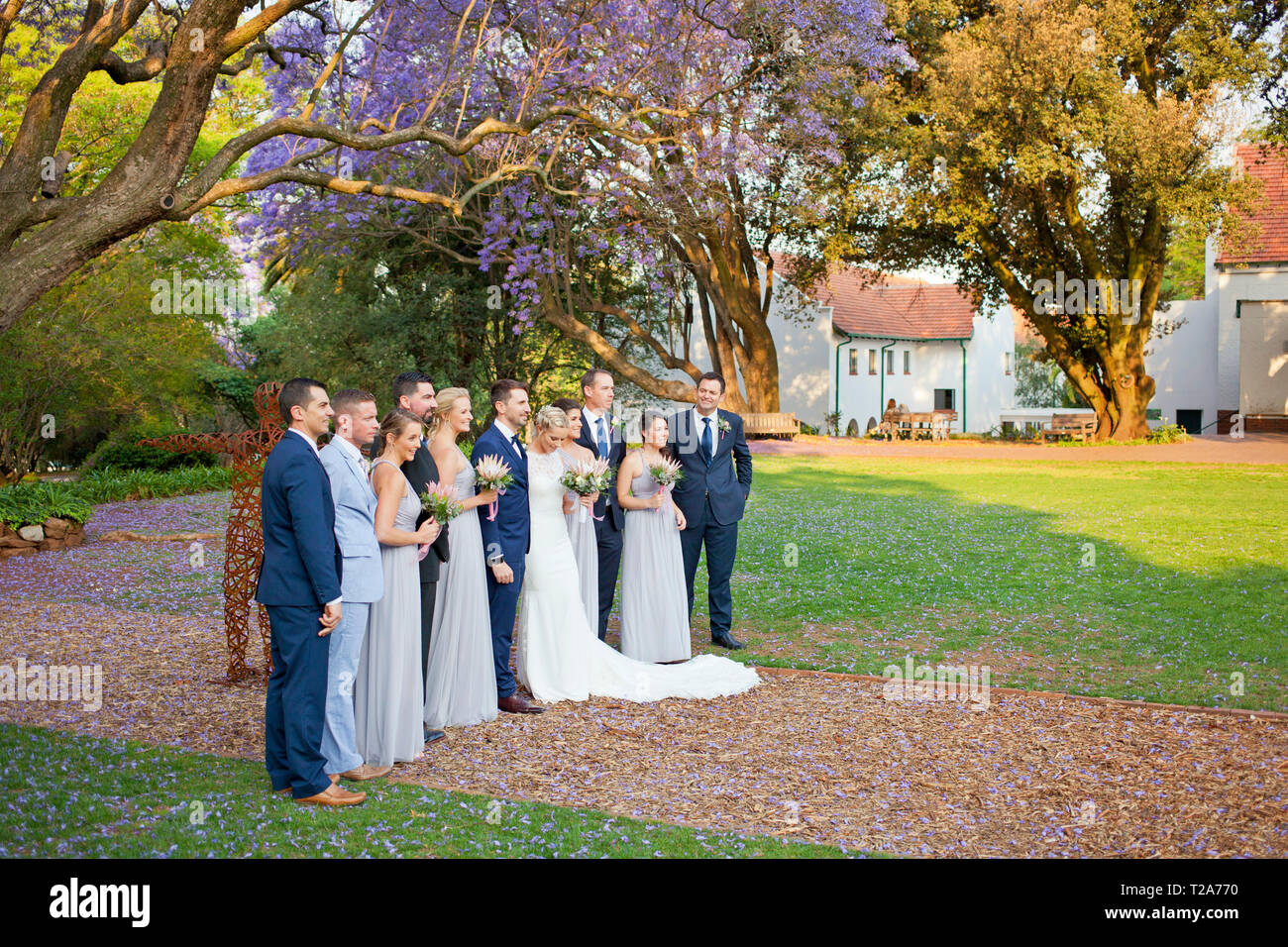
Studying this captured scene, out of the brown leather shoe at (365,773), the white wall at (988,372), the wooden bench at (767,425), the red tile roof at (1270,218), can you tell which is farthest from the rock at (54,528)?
the white wall at (988,372)

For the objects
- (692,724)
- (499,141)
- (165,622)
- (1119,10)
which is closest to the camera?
(692,724)

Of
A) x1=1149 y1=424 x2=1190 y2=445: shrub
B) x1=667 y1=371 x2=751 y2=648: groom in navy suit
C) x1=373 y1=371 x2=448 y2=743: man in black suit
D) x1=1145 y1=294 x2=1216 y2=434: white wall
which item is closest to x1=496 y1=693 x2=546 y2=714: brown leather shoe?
x1=373 y1=371 x2=448 y2=743: man in black suit

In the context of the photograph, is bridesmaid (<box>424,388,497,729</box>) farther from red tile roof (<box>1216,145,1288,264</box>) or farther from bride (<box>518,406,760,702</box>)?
red tile roof (<box>1216,145,1288,264</box>)

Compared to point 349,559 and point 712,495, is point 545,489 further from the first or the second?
point 349,559

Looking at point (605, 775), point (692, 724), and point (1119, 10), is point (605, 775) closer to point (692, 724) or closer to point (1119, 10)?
point (692, 724)

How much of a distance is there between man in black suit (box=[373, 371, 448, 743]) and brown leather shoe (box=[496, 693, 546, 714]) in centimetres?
70

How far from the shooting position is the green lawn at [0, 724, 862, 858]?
4.86 meters

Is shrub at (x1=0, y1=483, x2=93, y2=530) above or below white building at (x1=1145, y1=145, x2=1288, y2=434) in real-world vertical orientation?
below

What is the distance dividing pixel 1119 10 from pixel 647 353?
1746cm

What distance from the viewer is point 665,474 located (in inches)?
337

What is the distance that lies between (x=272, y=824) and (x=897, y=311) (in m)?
50.8

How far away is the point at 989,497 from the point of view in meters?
20.2

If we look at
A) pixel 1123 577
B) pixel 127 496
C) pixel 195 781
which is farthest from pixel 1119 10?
pixel 195 781

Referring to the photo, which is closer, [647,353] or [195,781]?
[195,781]
